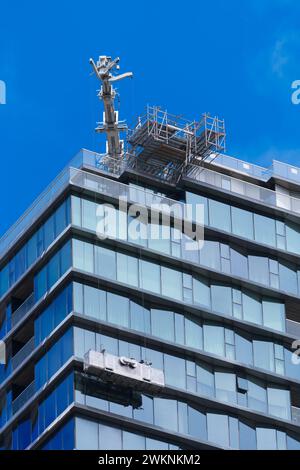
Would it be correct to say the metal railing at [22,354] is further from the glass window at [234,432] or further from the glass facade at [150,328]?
the glass window at [234,432]

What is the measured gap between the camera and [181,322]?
525ft

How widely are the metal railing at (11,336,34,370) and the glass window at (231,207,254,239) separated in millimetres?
14855

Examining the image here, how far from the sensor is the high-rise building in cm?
15512

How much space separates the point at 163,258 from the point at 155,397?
955cm

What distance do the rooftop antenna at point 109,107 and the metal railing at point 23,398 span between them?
16.6 meters

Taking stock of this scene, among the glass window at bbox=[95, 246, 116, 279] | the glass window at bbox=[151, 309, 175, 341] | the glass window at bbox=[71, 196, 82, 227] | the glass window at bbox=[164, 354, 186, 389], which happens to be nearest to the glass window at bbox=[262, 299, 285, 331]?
the glass window at bbox=[151, 309, 175, 341]

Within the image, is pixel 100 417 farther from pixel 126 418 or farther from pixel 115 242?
pixel 115 242

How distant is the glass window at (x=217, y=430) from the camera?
157m

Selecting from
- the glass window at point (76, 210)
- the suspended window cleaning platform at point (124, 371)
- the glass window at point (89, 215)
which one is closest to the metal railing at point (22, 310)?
the glass window at point (76, 210)

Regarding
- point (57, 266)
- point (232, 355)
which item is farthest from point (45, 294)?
point (232, 355)

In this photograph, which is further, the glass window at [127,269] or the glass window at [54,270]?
the glass window at [127,269]

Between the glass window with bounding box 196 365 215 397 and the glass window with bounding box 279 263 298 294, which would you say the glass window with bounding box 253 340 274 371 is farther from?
the glass window with bounding box 279 263 298 294

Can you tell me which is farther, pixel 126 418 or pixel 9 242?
pixel 9 242

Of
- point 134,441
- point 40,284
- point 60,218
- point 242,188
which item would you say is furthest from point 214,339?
point 60,218
